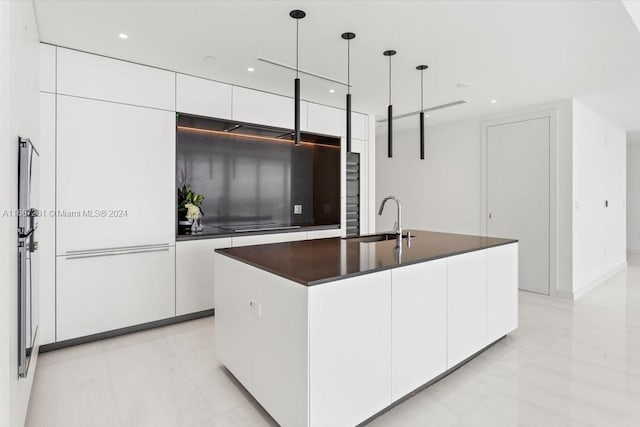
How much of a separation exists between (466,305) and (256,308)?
1.53 metres

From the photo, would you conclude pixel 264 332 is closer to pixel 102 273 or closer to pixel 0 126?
pixel 0 126

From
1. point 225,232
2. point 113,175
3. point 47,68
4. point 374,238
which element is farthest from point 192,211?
point 374,238

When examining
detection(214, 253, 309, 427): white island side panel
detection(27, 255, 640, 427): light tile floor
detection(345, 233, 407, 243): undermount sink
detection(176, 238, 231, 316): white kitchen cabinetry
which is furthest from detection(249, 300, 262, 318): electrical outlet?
detection(176, 238, 231, 316): white kitchen cabinetry

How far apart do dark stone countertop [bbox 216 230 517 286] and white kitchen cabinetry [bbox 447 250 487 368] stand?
12 cm

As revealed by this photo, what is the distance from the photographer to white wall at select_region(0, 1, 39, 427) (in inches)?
50.4

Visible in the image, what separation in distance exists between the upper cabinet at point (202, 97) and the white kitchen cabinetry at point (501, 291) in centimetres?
295

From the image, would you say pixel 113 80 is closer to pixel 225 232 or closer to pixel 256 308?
pixel 225 232

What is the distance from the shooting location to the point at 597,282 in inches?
201

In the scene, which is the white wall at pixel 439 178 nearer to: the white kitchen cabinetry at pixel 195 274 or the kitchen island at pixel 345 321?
the kitchen island at pixel 345 321

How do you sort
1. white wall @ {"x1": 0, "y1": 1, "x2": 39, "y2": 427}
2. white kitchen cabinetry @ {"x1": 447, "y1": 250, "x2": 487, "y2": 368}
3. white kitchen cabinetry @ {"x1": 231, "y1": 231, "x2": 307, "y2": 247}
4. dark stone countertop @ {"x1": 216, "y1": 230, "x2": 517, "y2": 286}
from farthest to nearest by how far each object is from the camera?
white kitchen cabinetry @ {"x1": 231, "y1": 231, "x2": 307, "y2": 247} < white kitchen cabinetry @ {"x1": 447, "y1": 250, "x2": 487, "y2": 368} < dark stone countertop @ {"x1": 216, "y1": 230, "x2": 517, "y2": 286} < white wall @ {"x1": 0, "y1": 1, "x2": 39, "y2": 427}

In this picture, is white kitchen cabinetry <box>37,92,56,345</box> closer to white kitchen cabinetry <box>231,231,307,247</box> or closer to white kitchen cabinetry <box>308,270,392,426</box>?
white kitchen cabinetry <box>231,231,307,247</box>

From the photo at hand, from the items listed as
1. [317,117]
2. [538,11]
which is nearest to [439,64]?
[538,11]

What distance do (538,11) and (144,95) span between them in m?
3.24

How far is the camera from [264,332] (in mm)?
1964
